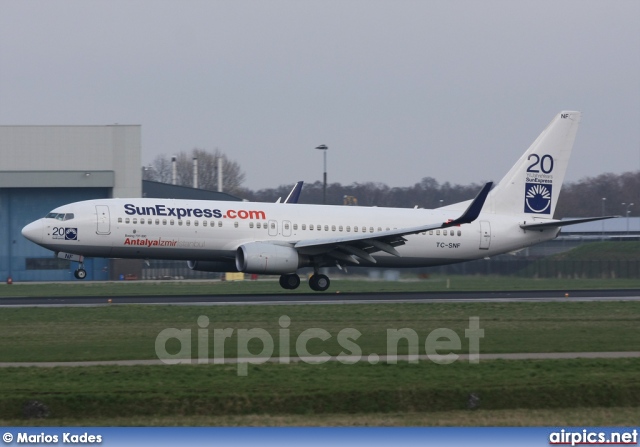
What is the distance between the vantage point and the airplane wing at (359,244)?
37.9 metres

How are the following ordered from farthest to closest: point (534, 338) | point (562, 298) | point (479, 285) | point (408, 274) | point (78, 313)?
point (479, 285)
point (408, 274)
point (562, 298)
point (78, 313)
point (534, 338)

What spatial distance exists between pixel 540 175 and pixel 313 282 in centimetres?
1271

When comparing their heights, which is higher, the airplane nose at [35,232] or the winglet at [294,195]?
the winglet at [294,195]

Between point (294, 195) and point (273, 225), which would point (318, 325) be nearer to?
point (273, 225)

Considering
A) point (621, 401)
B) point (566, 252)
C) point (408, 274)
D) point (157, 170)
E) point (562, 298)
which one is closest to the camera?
point (621, 401)

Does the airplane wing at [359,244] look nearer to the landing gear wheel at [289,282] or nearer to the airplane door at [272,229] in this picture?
the airplane door at [272,229]

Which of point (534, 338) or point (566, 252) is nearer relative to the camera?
point (534, 338)

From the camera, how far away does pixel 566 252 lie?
74.3 meters

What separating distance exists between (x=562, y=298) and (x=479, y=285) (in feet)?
39.4

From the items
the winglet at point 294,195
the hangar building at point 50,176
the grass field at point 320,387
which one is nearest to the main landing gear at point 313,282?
the winglet at point 294,195

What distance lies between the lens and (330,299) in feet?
113

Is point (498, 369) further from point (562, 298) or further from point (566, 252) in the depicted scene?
point (566, 252)

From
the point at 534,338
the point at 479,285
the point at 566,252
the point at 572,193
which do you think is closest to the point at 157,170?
the point at 572,193

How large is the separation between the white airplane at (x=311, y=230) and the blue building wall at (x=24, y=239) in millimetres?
25318
